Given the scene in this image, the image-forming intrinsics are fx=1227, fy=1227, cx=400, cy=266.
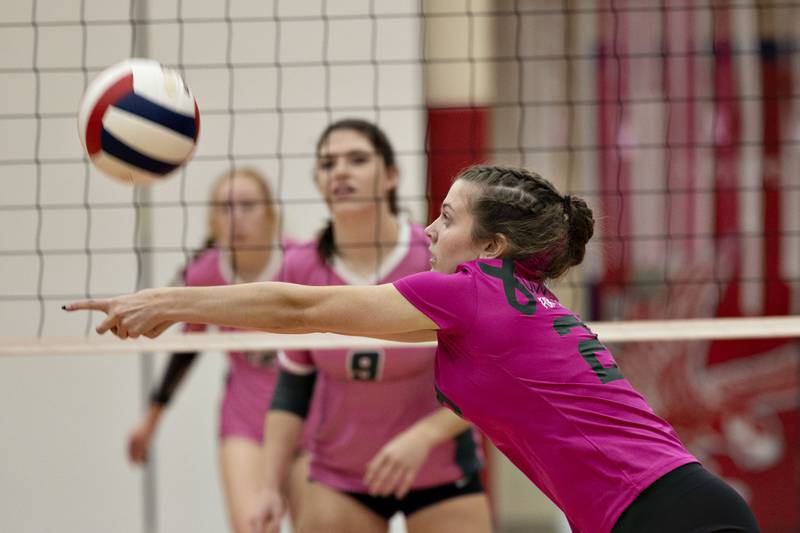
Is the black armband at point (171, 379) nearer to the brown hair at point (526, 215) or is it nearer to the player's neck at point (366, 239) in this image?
the player's neck at point (366, 239)

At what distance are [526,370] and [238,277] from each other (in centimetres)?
249

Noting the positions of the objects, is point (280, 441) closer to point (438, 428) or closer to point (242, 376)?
point (438, 428)

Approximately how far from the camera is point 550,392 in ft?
7.42

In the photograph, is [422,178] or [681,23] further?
[681,23]

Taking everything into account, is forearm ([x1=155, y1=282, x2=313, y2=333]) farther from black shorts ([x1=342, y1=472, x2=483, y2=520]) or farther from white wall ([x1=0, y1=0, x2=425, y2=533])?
white wall ([x1=0, y1=0, x2=425, y2=533])

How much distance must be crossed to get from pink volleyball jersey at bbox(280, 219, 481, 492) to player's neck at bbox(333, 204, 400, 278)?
0.03 metres

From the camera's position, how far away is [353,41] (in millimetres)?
5617

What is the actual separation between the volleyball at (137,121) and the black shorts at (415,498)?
3.71 ft

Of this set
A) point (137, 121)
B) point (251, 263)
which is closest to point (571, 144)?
point (251, 263)

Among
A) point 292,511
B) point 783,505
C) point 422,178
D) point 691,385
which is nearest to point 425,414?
point 292,511

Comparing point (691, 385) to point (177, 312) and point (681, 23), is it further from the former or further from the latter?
point (177, 312)

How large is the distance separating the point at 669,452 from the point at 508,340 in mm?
355

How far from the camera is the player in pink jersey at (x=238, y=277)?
4469 millimetres

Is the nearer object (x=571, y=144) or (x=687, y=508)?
(x=687, y=508)
